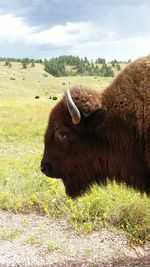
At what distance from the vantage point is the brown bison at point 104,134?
4.65 m

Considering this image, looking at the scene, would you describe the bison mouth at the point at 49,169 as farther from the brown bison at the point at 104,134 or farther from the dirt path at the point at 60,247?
the dirt path at the point at 60,247

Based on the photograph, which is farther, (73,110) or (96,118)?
(96,118)

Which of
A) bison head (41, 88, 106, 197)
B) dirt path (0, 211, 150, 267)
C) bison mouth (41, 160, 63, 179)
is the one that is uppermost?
bison head (41, 88, 106, 197)

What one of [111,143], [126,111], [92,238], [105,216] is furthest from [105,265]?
[126,111]

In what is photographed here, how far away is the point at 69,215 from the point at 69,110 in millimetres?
3166

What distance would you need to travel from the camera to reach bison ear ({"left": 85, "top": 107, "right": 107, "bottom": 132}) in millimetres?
4656

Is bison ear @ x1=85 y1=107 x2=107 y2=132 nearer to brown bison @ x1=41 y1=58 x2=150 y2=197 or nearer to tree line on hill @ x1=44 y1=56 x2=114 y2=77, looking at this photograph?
brown bison @ x1=41 y1=58 x2=150 y2=197

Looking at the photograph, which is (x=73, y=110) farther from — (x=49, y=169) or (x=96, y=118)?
(x=49, y=169)

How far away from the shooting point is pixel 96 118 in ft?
15.4

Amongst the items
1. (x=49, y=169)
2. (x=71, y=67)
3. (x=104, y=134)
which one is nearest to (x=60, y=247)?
(x=49, y=169)

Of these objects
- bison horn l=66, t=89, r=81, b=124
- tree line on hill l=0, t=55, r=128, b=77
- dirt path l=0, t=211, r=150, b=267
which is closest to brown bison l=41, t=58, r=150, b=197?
bison horn l=66, t=89, r=81, b=124

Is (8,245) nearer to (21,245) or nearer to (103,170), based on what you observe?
(21,245)

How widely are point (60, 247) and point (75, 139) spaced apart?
2081 millimetres

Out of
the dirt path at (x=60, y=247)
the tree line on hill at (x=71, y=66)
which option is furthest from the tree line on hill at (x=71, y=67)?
the dirt path at (x=60, y=247)
